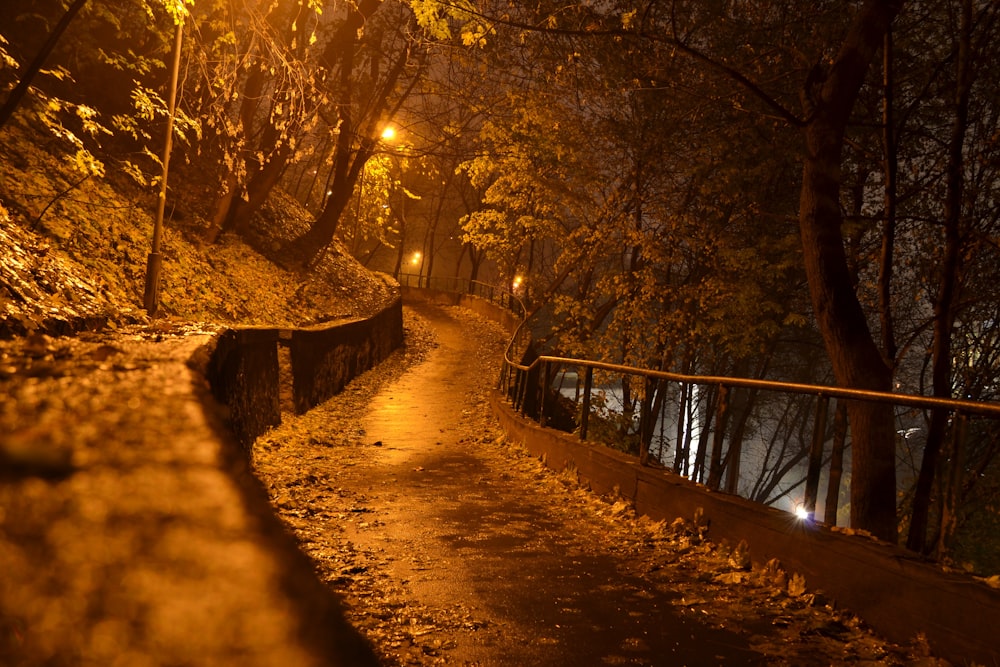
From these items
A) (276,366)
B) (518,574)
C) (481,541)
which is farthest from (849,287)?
(276,366)

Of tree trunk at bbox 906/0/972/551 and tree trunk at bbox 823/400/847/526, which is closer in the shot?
tree trunk at bbox 823/400/847/526

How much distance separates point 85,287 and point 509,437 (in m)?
6.22

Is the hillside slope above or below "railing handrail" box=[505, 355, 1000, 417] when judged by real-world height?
above

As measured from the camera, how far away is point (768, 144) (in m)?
14.0

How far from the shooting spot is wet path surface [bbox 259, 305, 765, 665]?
12.1 feet

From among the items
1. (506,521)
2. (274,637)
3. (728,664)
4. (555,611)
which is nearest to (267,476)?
(506,521)

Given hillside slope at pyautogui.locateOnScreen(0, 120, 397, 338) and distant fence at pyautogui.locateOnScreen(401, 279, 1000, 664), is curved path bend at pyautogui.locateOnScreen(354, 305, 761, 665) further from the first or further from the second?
hillside slope at pyautogui.locateOnScreen(0, 120, 397, 338)

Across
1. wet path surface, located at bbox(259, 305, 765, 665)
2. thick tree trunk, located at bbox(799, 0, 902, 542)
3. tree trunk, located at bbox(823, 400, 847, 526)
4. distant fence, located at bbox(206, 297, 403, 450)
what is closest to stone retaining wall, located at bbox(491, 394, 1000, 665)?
tree trunk, located at bbox(823, 400, 847, 526)

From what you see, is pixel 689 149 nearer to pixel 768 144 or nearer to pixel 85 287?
pixel 768 144

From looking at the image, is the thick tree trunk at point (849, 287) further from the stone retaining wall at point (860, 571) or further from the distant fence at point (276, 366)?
the distant fence at point (276, 366)

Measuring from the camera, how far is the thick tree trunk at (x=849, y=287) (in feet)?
22.6

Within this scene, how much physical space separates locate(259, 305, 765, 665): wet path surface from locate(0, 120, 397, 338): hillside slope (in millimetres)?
2598

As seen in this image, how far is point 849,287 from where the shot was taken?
733 cm

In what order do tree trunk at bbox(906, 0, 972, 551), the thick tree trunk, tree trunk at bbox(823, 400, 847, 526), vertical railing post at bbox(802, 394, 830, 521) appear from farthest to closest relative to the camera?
→ tree trunk at bbox(906, 0, 972, 551) < the thick tree trunk < tree trunk at bbox(823, 400, 847, 526) < vertical railing post at bbox(802, 394, 830, 521)
